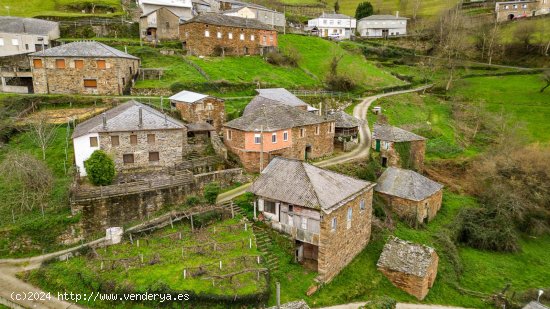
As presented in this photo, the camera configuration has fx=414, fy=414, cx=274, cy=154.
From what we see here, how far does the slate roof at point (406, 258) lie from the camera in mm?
28000

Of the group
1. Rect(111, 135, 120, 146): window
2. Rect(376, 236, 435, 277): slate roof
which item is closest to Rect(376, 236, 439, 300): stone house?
Rect(376, 236, 435, 277): slate roof

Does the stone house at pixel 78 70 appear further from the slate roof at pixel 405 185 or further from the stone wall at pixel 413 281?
the stone wall at pixel 413 281

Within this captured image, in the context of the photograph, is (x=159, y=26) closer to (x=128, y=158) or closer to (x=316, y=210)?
(x=128, y=158)

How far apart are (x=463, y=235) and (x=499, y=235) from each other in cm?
281

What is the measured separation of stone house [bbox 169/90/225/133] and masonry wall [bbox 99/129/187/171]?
5297 mm

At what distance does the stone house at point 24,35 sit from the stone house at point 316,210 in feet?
126

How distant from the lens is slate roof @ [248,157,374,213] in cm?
2656

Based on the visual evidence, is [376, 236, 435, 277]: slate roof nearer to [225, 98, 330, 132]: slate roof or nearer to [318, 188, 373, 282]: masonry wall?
[318, 188, 373, 282]: masonry wall

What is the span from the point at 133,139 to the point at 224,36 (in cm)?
3557

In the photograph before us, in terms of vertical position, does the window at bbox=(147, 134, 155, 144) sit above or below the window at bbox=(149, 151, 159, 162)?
above

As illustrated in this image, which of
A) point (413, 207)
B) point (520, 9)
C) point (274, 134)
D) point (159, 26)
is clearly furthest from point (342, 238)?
point (520, 9)

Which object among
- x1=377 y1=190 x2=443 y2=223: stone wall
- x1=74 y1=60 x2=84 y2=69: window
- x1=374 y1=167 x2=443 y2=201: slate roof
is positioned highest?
x1=74 y1=60 x2=84 y2=69: window

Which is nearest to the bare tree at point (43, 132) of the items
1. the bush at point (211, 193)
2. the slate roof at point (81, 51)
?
the slate roof at point (81, 51)

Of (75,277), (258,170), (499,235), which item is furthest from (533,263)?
(75,277)
